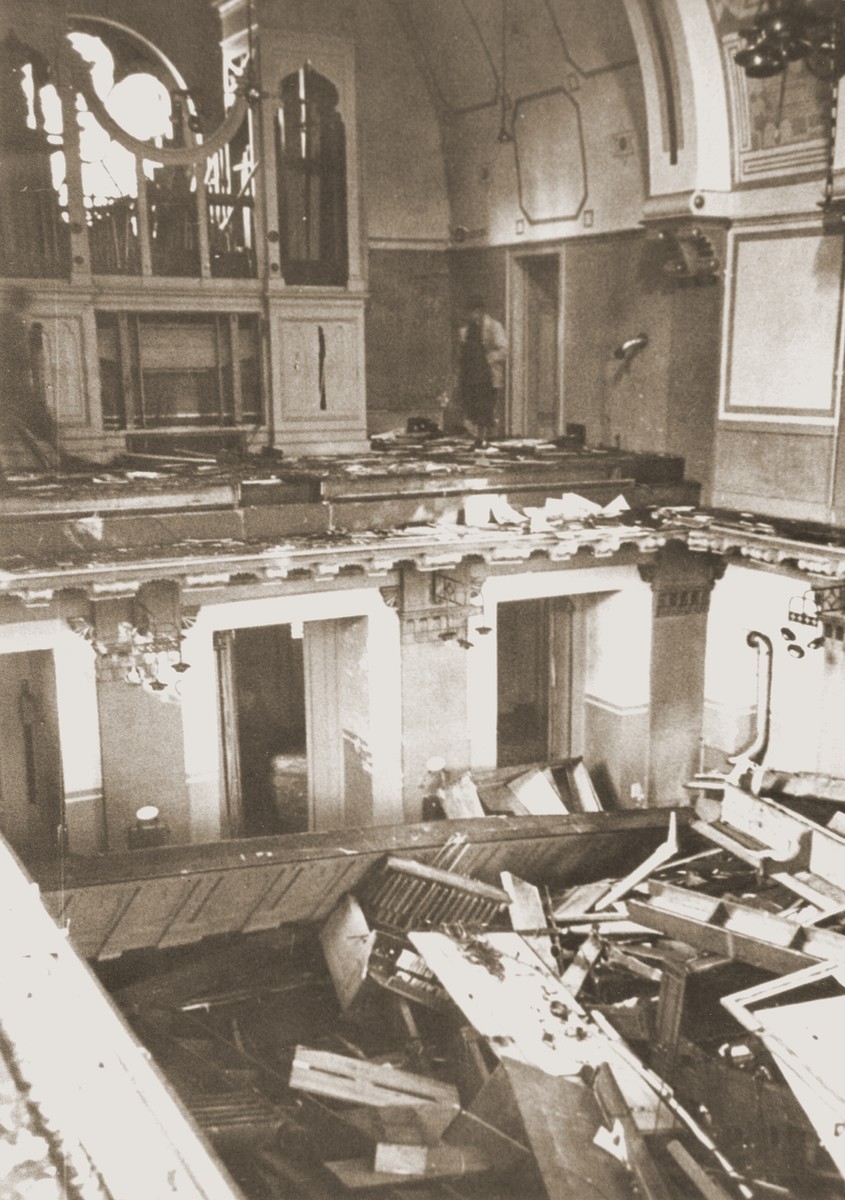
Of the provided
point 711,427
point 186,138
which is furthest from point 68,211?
point 711,427

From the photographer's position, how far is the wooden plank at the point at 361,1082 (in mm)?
7828

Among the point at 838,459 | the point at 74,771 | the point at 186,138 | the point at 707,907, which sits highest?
the point at 186,138

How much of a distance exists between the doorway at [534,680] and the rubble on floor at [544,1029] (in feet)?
7.57

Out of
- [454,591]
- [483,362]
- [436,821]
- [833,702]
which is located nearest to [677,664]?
[833,702]

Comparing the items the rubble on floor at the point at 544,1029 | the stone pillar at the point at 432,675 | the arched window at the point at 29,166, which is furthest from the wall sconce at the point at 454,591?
the arched window at the point at 29,166

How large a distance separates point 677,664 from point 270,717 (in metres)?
4.38

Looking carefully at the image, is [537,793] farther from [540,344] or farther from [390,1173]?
[540,344]

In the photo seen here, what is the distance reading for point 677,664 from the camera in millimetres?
12234

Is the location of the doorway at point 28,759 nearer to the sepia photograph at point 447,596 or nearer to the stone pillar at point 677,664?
the sepia photograph at point 447,596

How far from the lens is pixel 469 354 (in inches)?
575

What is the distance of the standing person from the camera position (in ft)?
46.9

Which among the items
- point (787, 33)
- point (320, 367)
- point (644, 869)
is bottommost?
point (644, 869)

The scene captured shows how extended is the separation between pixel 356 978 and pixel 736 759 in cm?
465

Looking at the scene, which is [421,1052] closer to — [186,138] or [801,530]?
[801,530]
